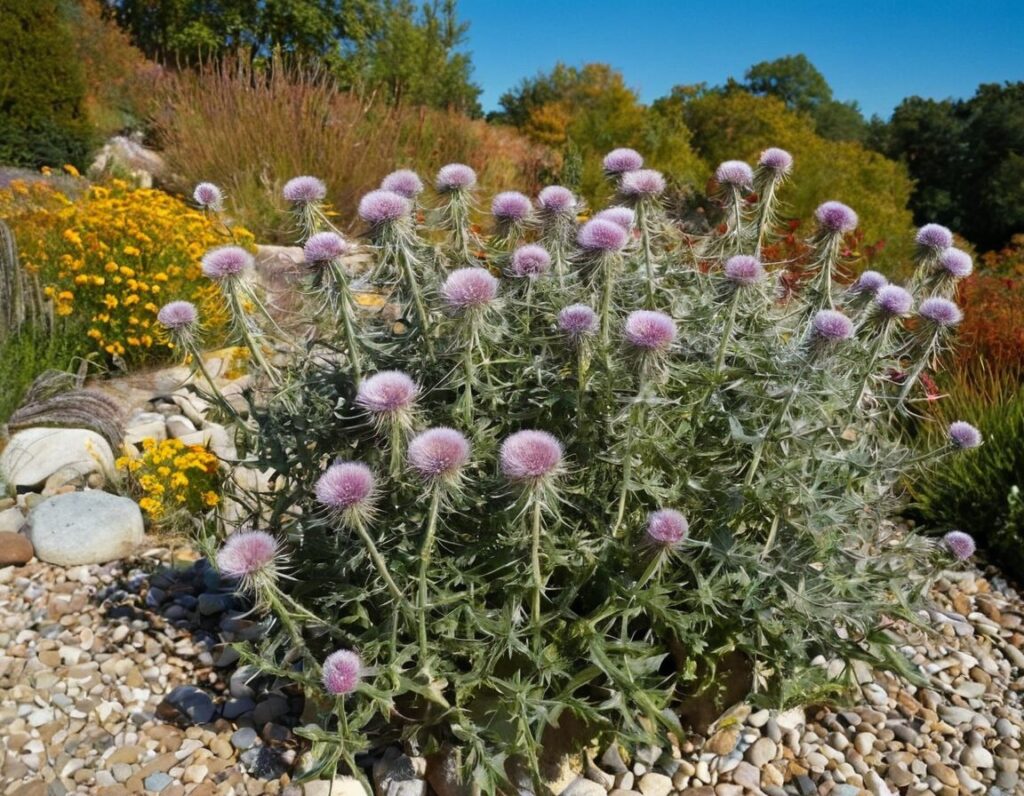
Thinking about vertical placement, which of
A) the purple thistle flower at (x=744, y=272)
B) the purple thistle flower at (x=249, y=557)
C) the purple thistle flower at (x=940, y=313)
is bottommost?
the purple thistle flower at (x=249, y=557)

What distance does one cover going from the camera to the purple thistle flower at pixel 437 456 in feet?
5.37

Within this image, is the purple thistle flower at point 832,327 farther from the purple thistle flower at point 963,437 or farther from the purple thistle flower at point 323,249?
the purple thistle flower at point 323,249

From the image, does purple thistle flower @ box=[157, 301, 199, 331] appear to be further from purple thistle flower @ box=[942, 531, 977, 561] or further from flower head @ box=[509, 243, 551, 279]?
purple thistle flower @ box=[942, 531, 977, 561]

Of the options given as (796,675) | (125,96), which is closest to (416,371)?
(796,675)

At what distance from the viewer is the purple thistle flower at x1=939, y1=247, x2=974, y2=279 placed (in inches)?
96.2

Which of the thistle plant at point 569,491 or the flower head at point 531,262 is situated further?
the flower head at point 531,262

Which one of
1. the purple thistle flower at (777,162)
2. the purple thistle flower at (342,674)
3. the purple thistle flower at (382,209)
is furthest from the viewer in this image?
the purple thistle flower at (777,162)

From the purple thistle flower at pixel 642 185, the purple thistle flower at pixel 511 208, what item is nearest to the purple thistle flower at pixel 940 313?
the purple thistle flower at pixel 642 185

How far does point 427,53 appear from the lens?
20953 millimetres

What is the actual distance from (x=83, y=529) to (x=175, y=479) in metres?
0.42

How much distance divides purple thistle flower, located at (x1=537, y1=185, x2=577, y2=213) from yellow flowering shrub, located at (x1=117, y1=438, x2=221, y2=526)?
1996 mm

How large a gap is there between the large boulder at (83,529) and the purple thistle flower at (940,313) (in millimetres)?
3208

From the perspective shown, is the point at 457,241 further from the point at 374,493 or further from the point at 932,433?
the point at 932,433

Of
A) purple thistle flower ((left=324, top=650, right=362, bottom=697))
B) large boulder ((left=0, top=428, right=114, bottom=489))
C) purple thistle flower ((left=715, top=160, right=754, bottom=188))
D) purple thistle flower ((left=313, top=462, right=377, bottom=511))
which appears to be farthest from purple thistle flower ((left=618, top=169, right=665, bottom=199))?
large boulder ((left=0, top=428, right=114, bottom=489))
